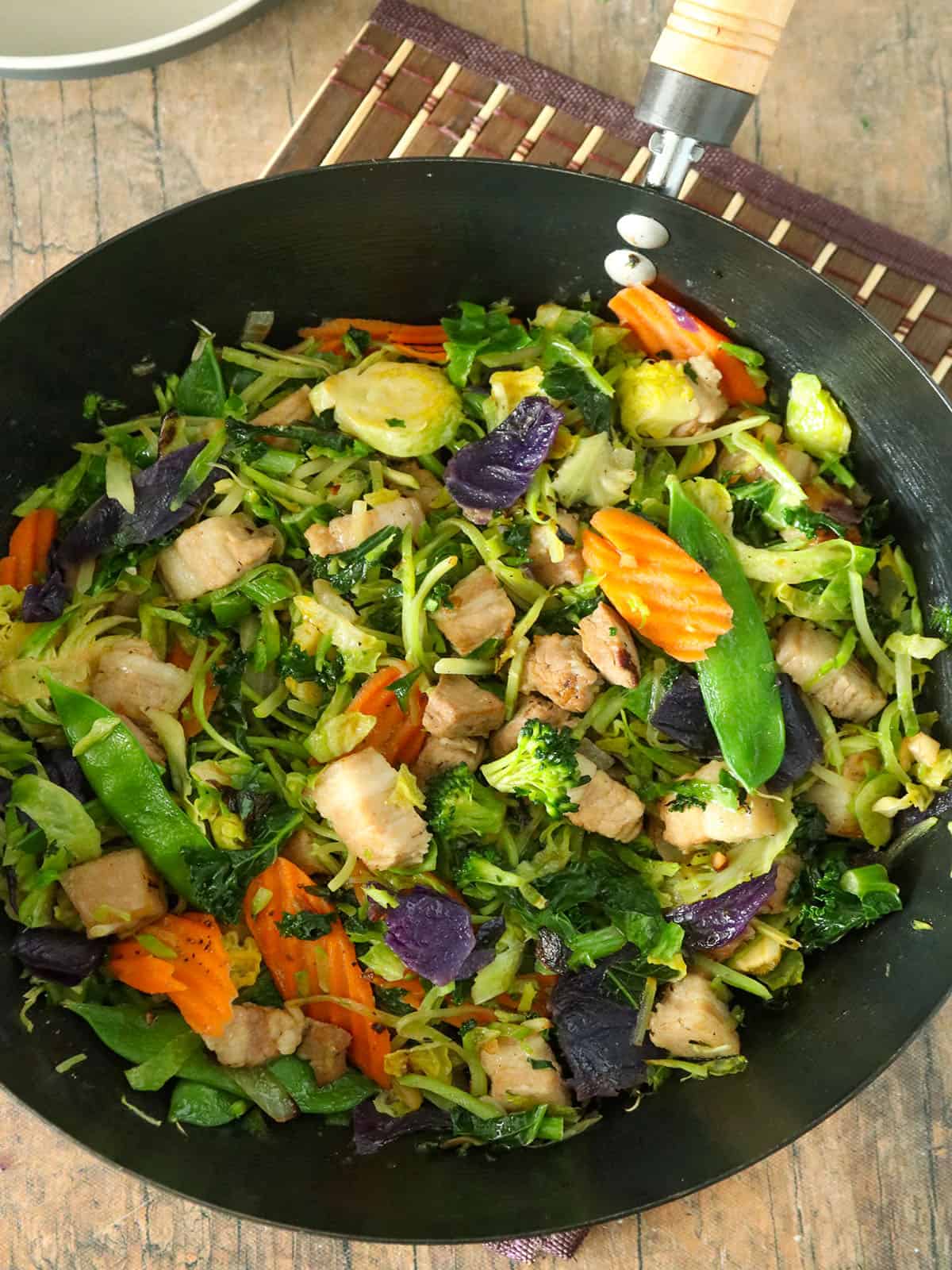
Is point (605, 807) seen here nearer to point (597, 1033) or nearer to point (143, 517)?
point (597, 1033)

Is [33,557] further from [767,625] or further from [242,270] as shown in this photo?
[767,625]

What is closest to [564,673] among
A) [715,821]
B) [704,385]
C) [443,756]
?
[443,756]

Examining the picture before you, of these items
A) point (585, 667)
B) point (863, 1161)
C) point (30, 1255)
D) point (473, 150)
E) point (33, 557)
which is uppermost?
point (473, 150)

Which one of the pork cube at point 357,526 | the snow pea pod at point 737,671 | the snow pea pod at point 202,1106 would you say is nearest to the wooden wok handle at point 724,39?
the snow pea pod at point 737,671

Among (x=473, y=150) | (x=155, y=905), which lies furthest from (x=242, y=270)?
(x=155, y=905)

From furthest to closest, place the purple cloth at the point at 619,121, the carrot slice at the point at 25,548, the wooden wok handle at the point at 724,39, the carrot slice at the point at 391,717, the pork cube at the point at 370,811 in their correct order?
the purple cloth at the point at 619,121
the carrot slice at the point at 25,548
the carrot slice at the point at 391,717
the pork cube at the point at 370,811
the wooden wok handle at the point at 724,39

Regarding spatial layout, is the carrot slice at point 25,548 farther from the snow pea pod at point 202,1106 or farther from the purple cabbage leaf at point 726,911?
the purple cabbage leaf at point 726,911
